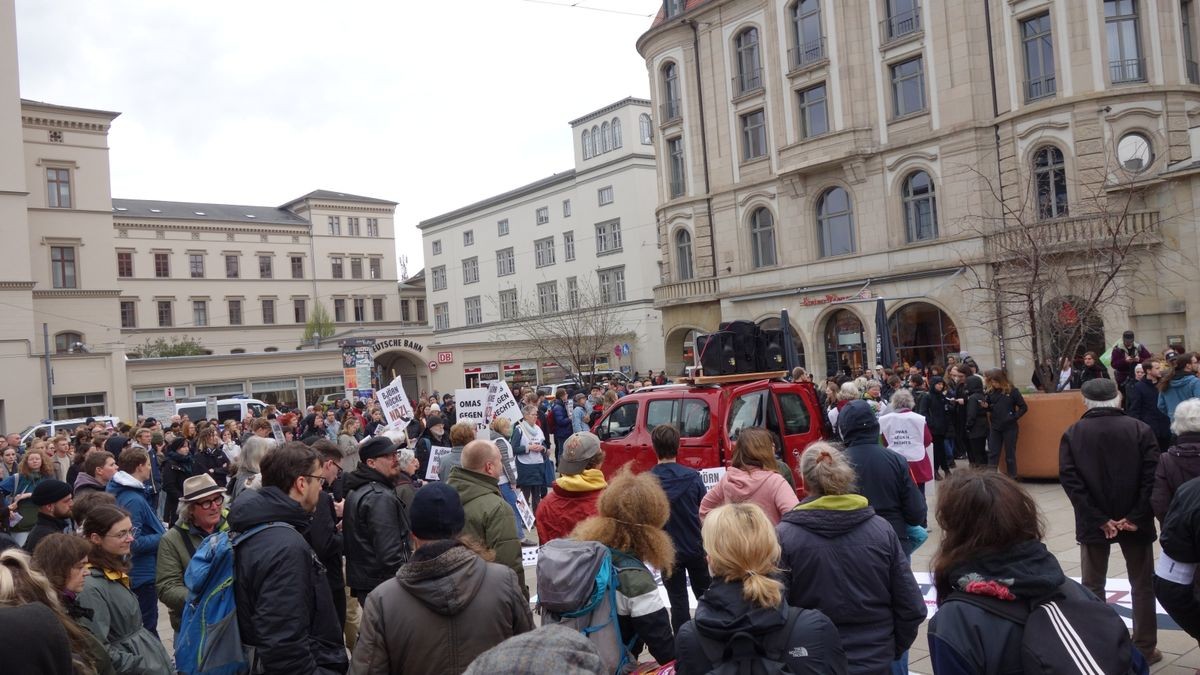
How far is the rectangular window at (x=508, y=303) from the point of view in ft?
206

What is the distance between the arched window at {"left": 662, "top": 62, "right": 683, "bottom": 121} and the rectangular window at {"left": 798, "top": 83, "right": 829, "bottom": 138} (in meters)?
6.53

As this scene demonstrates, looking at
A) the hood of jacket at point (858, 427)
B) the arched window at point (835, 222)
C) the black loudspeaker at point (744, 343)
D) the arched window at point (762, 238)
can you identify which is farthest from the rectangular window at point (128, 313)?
the hood of jacket at point (858, 427)

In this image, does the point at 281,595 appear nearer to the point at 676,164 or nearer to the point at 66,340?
the point at 676,164

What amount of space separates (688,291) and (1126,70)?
1827 centimetres

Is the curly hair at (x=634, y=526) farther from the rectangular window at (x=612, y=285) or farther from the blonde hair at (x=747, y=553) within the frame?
the rectangular window at (x=612, y=285)

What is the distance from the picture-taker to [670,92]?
131 feet

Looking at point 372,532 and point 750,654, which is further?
point 372,532

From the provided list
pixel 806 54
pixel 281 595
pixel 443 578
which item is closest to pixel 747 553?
pixel 443 578

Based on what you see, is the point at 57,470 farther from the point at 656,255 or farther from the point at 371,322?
the point at 371,322

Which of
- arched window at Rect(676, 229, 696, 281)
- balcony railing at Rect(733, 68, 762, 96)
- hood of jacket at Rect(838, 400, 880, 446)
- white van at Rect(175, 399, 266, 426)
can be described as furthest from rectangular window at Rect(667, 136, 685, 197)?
hood of jacket at Rect(838, 400, 880, 446)

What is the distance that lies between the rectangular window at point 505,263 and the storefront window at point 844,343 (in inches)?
1283

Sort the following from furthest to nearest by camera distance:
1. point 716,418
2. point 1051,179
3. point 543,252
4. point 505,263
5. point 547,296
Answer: point 505,263, point 543,252, point 547,296, point 1051,179, point 716,418

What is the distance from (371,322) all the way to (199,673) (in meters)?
72.7

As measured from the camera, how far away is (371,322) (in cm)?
7488
